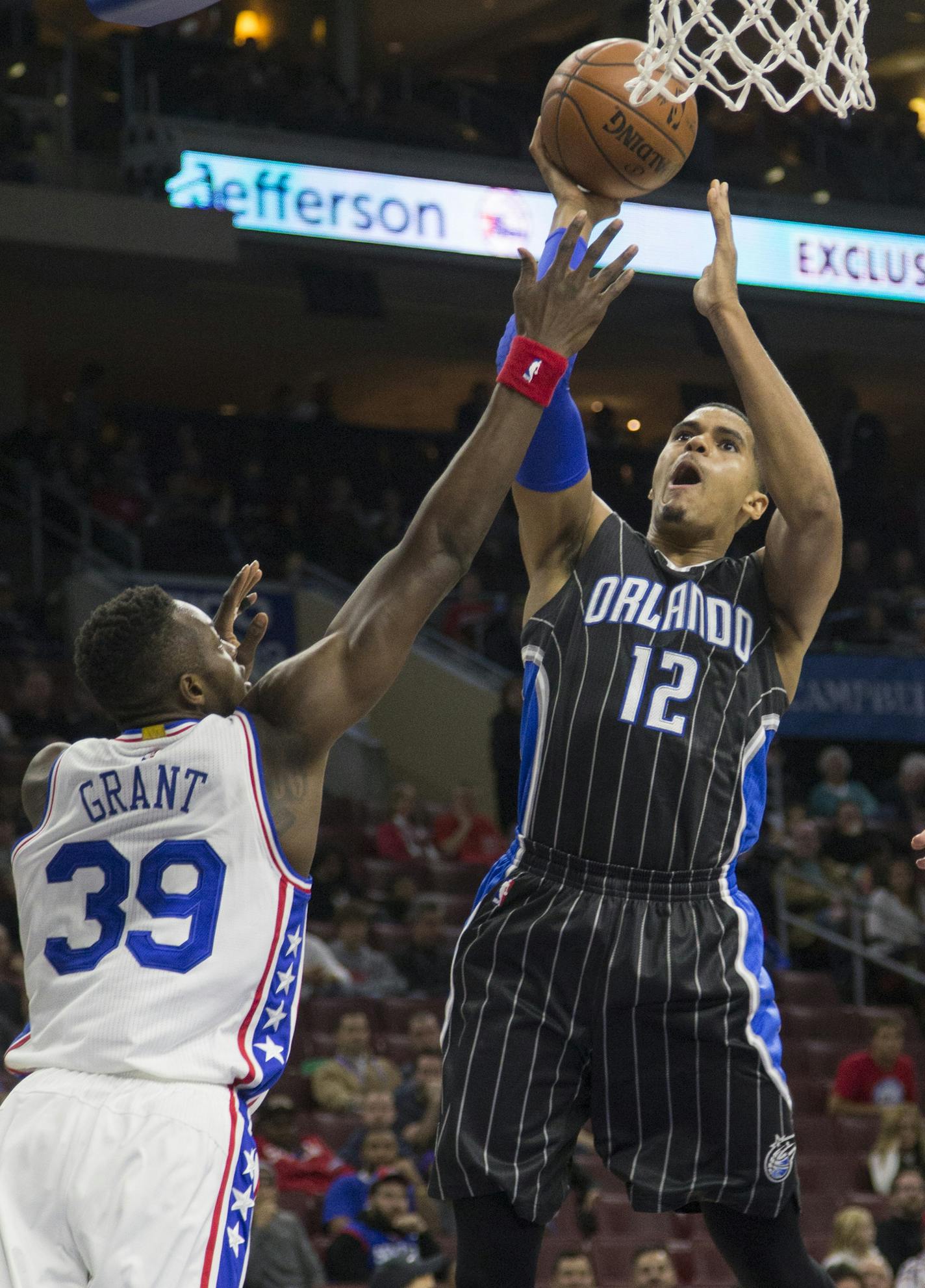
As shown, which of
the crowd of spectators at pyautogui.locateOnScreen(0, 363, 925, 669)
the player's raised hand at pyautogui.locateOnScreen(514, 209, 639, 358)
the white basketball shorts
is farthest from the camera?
the crowd of spectators at pyautogui.locateOnScreen(0, 363, 925, 669)

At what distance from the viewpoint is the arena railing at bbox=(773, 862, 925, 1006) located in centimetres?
1224

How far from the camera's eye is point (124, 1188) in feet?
9.21

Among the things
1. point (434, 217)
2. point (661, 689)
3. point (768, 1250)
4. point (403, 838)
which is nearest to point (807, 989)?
point (403, 838)

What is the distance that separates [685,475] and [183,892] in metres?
1.53

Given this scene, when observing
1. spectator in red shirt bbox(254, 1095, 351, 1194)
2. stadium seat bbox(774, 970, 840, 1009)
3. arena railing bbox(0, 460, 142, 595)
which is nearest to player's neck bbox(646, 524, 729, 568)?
spectator in red shirt bbox(254, 1095, 351, 1194)

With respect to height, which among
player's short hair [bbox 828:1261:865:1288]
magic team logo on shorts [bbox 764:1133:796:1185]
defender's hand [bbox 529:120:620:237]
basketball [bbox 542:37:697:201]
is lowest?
player's short hair [bbox 828:1261:865:1288]

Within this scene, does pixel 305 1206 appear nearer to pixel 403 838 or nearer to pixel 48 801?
pixel 403 838

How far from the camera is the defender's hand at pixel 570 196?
3.84 meters

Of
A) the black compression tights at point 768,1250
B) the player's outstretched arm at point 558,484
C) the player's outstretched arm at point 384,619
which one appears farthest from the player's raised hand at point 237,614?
the black compression tights at point 768,1250

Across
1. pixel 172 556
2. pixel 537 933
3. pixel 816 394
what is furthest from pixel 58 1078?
pixel 816 394

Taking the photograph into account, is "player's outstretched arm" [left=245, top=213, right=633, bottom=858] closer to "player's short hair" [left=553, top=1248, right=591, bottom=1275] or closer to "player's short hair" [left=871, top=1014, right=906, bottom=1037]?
"player's short hair" [left=553, top=1248, right=591, bottom=1275]

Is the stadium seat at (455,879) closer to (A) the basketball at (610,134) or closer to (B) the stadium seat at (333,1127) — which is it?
(B) the stadium seat at (333,1127)

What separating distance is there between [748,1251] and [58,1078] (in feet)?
4.69

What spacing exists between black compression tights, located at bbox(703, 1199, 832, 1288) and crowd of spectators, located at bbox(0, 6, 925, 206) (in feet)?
41.3
